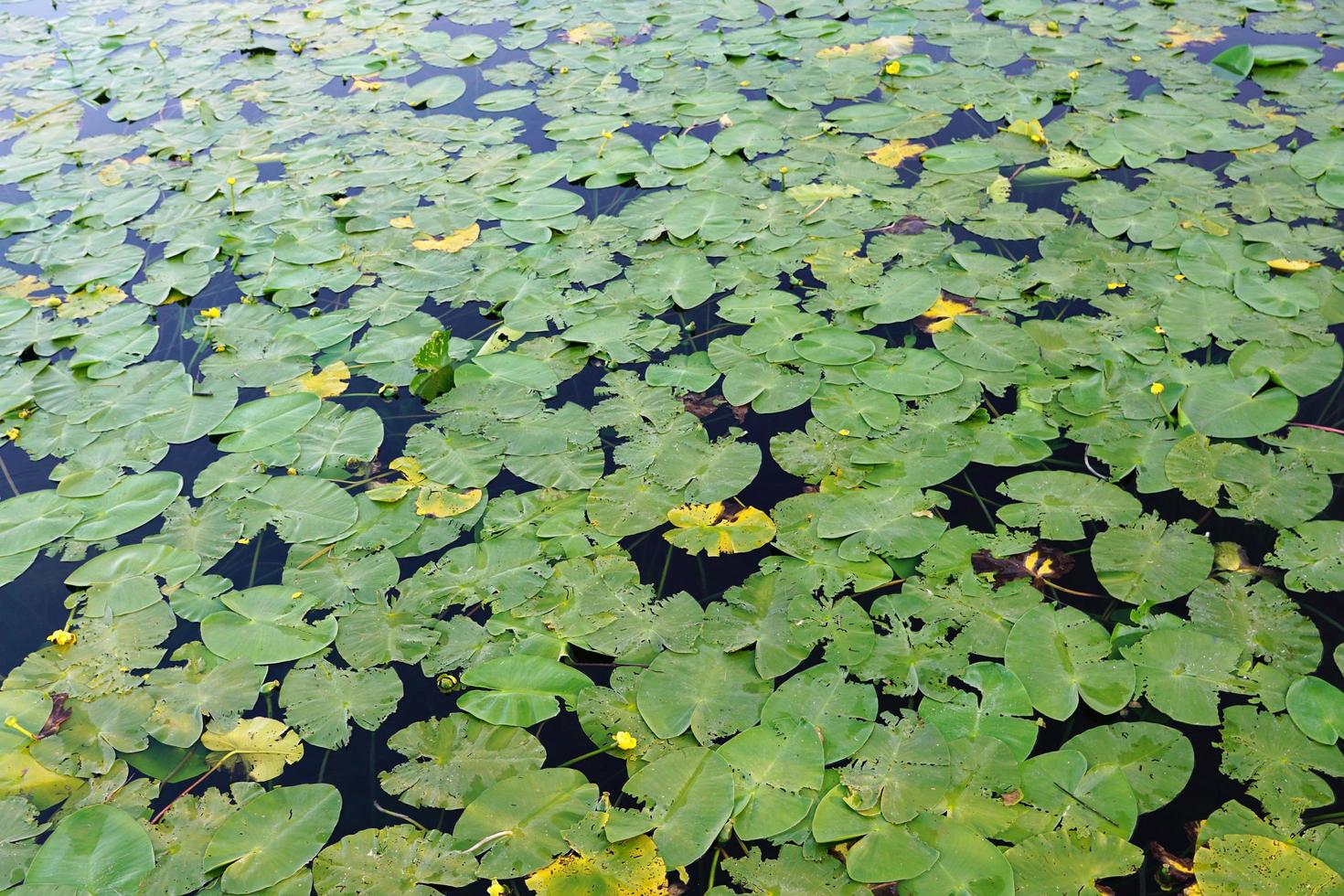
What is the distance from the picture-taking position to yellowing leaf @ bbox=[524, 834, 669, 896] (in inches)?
77.6

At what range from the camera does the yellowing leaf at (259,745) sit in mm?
2309

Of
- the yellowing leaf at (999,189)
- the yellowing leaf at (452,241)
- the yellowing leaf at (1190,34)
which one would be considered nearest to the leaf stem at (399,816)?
the yellowing leaf at (452,241)

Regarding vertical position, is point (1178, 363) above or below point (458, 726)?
above

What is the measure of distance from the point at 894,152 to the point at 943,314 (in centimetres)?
142

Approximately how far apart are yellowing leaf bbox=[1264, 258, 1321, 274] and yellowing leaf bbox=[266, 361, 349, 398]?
3.81 m

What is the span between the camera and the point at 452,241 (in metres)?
4.16

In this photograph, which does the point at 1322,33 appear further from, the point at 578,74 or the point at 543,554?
the point at 543,554

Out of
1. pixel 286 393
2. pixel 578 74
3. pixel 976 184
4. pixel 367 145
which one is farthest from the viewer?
pixel 578 74

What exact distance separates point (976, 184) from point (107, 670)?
4063mm

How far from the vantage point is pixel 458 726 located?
234 centimetres

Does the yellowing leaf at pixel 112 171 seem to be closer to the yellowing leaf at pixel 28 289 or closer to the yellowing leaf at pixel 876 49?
the yellowing leaf at pixel 28 289

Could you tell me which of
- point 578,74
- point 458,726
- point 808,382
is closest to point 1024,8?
point 578,74

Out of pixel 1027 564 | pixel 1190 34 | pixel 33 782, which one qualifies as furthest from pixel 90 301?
pixel 1190 34

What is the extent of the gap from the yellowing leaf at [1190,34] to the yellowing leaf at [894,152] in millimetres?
2040
